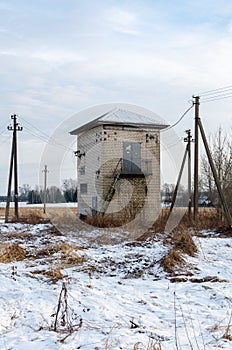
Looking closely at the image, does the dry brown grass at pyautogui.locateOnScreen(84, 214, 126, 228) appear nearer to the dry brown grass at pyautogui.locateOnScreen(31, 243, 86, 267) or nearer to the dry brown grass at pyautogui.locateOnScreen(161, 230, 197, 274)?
the dry brown grass at pyautogui.locateOnScreen(161, 230, 197, 274)

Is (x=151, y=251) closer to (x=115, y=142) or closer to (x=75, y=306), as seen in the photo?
(x=75, y=306)

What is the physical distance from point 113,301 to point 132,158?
14861 mm

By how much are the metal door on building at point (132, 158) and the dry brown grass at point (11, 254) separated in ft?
35.4

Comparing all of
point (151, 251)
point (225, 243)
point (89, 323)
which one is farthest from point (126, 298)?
point (225, 243)

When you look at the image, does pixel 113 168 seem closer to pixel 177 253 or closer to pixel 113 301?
pixel 177 253

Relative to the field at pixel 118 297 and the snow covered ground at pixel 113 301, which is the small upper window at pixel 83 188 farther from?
the snow covered ground at pixel 113 301

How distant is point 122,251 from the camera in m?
9.82

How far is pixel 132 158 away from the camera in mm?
20391

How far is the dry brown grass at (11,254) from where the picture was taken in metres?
8.79

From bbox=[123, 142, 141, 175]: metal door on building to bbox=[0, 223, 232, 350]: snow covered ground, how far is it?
10460mm

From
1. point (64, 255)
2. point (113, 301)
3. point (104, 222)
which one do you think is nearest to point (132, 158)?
point (104, 222)

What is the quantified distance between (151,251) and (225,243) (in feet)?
10.7

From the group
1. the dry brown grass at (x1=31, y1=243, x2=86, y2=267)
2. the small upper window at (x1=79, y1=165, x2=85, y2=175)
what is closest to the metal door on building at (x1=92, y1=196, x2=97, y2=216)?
the small upper window at (x1=79, y1=165, x2=85, y2=175)

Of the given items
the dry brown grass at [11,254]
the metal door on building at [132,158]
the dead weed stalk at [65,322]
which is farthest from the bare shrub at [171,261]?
the metal door on building at [132,158]
